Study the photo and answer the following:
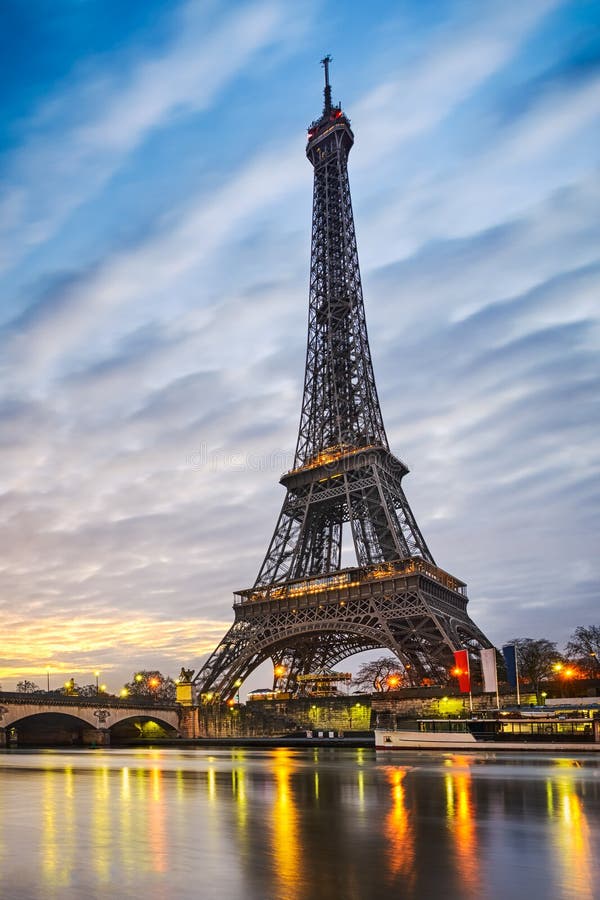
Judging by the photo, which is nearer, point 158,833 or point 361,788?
point 158,833

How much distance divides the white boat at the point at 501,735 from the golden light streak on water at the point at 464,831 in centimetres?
3089

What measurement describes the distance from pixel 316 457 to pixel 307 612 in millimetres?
21117

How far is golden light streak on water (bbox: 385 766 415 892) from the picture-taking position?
11.7 meters

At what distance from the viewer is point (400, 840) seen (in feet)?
47.6

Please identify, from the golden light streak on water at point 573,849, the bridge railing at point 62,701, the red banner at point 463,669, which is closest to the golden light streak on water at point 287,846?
the golden light streak on water at point 573,849

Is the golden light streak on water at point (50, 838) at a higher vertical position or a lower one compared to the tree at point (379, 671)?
higher

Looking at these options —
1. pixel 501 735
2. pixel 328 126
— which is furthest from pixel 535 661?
pixel 328 126

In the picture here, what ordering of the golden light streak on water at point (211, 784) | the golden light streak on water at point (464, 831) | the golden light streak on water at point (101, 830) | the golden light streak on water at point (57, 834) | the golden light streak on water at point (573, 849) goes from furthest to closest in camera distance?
the golden light streak on water at point (211, 784) → the golden light streak on water at point (101, 830) → the golden light streak on water at point (57, 834) → the golden light streak on water at point (464, 831) → the golden light streak on water at point (573, 849)

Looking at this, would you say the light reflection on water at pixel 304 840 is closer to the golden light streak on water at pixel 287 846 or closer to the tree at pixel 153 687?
the golden light streak on water at pixel 287 846

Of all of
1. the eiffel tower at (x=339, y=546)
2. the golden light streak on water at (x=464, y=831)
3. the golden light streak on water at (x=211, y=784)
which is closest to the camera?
the golden light streak on water at (x=464, y=831)

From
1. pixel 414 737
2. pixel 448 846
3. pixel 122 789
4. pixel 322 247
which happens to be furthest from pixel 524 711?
pixel 322 247

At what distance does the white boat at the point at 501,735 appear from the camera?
183ft

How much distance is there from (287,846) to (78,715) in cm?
8148

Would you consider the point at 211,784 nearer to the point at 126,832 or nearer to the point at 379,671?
the point at 126,832
